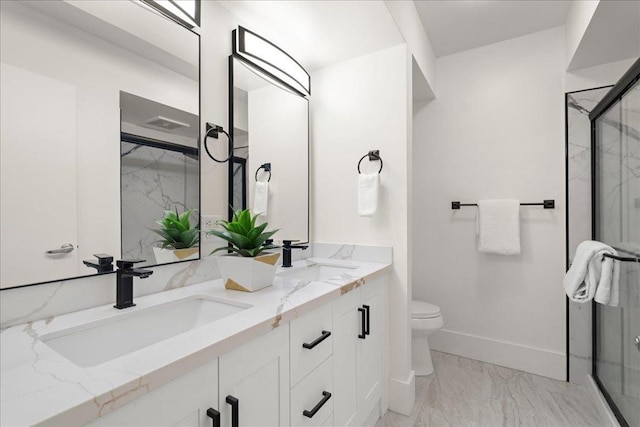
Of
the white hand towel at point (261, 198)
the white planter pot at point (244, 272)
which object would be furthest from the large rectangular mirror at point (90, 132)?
the white hand towel at point (261, 198)

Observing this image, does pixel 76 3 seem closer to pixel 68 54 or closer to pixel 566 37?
pixel 68 54

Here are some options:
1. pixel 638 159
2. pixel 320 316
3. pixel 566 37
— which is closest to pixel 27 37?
pixel 320 316

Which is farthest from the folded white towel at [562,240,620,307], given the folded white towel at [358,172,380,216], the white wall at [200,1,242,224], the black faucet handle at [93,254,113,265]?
the black faucet handle at [93,254,113,265]

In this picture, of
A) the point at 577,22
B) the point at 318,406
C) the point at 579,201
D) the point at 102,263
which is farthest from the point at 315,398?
the point at 577,22

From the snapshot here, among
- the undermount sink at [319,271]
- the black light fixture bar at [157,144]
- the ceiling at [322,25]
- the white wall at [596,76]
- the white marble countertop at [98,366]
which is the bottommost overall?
the undermount sink at [319,271]

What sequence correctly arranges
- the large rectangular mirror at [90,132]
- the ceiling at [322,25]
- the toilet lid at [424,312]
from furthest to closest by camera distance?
the toilet lid at [424,312] → the ceiling at [322,25] → the large rectangular mirror at [90,132]

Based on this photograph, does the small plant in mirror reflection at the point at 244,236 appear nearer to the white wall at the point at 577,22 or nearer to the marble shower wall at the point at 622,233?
the marble shower wall at the point at 622,233

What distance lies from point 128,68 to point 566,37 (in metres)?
2.74

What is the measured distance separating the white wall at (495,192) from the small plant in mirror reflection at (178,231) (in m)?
2.00

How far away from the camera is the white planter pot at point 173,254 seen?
1.29 meters

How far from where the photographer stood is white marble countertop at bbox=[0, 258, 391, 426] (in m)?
0.52

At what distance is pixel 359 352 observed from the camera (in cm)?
155

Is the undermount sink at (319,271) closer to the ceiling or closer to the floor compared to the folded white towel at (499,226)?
closer to the floor

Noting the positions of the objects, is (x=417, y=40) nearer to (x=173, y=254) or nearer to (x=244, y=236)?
(x=244, y=236)
